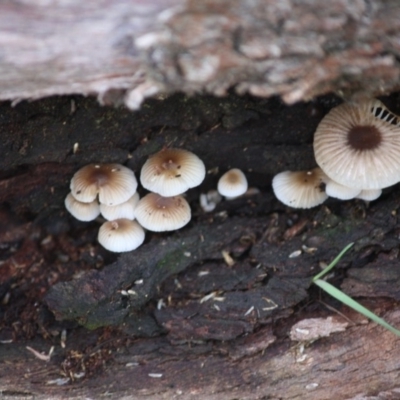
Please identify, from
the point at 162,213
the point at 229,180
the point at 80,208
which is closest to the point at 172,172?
the point at 162,213

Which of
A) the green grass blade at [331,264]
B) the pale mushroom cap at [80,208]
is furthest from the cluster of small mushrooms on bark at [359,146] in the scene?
the pale mushroom cap at [80,208]

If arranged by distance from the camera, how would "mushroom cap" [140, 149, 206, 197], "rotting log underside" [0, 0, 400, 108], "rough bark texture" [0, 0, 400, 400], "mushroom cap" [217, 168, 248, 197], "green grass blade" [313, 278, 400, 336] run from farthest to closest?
"mushroom cap" [217, 168, 248, 197], "mushroom cap" [140, 149, 206, 197], "rough bark texture" [0, 0, 400, 400], "green grass blade" [313, 278, 400, 336], "rotting log underside" [0, 0, 400, 108]

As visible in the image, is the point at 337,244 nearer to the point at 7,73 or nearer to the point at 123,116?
the point at 123,116

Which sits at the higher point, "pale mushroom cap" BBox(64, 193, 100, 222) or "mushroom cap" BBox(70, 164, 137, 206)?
"mushroom cap" BBox(70, 164, 137, 206)

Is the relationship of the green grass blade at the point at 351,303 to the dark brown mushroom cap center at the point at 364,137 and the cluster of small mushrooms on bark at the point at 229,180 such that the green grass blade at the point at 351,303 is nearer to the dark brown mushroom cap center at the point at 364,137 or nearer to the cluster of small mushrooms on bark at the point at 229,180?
the cluster of small mushrooms on bark at the point at 229,180

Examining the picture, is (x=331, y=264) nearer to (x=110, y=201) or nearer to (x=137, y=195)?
(x=137, y=195)

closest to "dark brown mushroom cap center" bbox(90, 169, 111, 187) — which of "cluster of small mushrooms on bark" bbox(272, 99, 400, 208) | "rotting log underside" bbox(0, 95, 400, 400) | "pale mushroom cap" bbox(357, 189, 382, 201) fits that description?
"rotting log underside" bbox(0, 95, 400, 400)

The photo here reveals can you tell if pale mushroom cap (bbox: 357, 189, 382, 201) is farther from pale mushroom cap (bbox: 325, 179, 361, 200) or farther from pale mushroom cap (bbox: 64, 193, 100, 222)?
pale mushroom cap (bbox: 64, 193, 100, 222)
